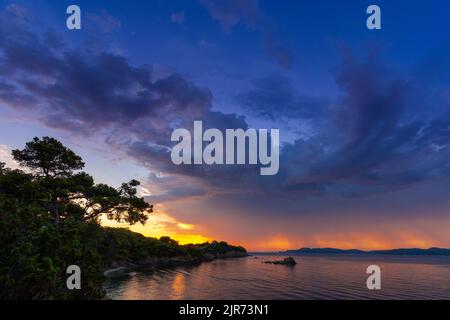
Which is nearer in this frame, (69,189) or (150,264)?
(69,189)

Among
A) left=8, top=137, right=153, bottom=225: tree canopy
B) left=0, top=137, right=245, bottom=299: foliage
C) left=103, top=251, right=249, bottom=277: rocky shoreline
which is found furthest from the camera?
left=103, top=251, right=249, bottom=277: rocky shoreline

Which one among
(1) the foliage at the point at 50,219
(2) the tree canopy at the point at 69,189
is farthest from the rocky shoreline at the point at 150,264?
(2) the tree canopy at the point at 69,189

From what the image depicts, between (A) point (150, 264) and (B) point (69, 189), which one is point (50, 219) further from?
(A) point (150, 264)

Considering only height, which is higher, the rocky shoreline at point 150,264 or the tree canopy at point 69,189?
the tree canopy at point 69,189

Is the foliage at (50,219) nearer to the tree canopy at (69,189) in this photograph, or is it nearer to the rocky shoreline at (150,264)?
the tree canopy at (69,189)

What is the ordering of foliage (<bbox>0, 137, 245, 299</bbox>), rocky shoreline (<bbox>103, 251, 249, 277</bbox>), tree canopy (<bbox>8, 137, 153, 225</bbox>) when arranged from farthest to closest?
rocky shoreline (<bbox>103, 251, 249, 277</bbox>) < tree canopy (<bbox>8, 137, 153, 225</bbox>) < foliage (<bbox>0, 137, 245, 299</bbox>)

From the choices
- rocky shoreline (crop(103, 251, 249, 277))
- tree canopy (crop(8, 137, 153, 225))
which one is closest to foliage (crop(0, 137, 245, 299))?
tree canopy (crop(8, 137, 153, 225))

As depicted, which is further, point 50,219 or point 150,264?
point 150,264

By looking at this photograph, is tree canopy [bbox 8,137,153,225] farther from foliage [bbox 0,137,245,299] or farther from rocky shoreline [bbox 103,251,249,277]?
rocky shoreline [bbox 103,251,249,277]

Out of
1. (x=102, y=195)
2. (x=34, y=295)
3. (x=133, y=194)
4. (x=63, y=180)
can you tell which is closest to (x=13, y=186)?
(x=63, y=180)

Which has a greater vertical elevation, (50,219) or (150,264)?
(50,219)

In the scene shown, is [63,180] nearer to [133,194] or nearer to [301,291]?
[133,194]

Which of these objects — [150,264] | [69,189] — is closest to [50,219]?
[69,189]
